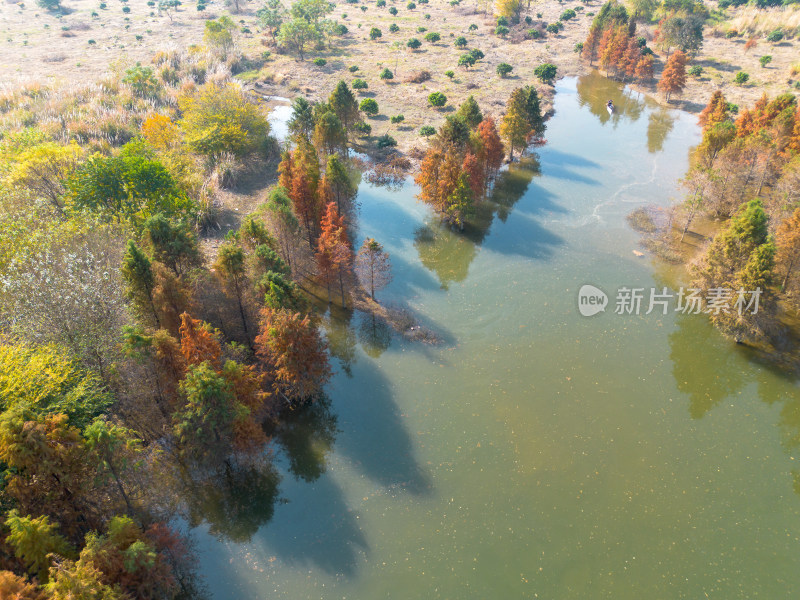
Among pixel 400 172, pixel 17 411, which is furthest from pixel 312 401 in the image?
pixel 400 172

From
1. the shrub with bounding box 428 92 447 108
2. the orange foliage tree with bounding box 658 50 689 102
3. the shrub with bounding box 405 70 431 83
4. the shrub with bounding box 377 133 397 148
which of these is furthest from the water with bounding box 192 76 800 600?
the shrub with bounding box 405 70 431 83

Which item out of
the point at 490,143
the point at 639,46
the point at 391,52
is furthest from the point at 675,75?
the point at 391,52

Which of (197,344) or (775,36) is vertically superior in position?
(775,36)

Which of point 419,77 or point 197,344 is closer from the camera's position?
point 197,344

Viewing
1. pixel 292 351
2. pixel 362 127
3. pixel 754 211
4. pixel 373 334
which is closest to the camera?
pixel 292 351

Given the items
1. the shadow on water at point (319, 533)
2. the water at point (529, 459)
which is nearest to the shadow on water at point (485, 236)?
the water at point (529, 459)

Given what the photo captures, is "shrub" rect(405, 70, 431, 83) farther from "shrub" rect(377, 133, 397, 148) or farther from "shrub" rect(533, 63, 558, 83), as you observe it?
"shrub" rect(377, 133, 397, 148)

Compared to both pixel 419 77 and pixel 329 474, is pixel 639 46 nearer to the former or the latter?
pixel 419 77
